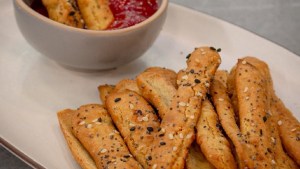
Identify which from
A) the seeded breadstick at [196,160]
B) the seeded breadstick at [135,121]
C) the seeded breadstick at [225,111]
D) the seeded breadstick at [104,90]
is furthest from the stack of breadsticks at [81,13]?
the seeded breadstick at [196,160]

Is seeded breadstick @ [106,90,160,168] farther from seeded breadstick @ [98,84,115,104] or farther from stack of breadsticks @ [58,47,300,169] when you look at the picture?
seeded breadstick @ [98,84,115,104]

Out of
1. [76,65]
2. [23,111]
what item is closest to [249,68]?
[76,65]

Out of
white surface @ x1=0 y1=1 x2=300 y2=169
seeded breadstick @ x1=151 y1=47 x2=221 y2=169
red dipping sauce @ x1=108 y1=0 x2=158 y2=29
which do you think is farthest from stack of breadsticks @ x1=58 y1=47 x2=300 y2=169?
red dipping sauce @ x1=108 y1=0 x2=158 y2=29

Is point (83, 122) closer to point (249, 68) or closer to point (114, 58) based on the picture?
point (114, 58)

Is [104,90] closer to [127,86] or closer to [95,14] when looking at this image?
[127,86]

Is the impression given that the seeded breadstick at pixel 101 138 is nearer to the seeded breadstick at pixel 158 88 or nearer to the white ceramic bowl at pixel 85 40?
the seeded breadstick at pixel 158 88

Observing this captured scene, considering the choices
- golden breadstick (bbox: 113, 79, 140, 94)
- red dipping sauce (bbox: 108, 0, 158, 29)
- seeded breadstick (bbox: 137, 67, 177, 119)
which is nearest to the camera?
seeded breadstick (bbox: 137, 67, 177, 119)
